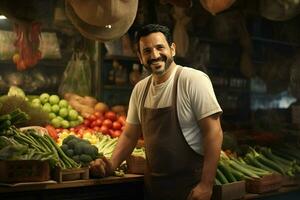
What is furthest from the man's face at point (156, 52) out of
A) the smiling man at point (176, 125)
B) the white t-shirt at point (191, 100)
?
the white t-shirt at point (191, 100)

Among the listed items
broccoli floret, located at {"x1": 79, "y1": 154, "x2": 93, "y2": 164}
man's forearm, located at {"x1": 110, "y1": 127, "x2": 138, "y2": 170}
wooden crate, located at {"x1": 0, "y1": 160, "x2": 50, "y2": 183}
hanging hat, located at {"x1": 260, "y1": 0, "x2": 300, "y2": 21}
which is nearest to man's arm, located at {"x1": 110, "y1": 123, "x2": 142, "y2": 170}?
man's forearm, located at {"x1": 110, "y1": 127, "x2": 138, "y2": 170}

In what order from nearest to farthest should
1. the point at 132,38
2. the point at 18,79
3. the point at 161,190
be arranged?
the point at 161,190 → the point at 18,79 → the point at 132,38

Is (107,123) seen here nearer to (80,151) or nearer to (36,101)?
(36,101)

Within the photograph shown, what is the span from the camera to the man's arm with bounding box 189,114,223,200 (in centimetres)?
335

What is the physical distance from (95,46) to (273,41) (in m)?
3.13

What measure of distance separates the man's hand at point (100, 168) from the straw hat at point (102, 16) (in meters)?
0.96

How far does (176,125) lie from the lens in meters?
3.54

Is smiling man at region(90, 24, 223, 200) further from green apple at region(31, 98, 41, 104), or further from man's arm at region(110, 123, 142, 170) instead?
green apple at region(31, 98, 41, 104)

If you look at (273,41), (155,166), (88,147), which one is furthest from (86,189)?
(273,41)

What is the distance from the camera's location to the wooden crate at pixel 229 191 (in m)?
3.87

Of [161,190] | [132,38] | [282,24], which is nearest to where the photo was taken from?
[161,190]

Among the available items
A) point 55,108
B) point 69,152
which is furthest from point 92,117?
point 69,152

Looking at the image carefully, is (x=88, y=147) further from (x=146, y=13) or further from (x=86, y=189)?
(x=146, y=13)

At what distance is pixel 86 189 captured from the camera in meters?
3.79
